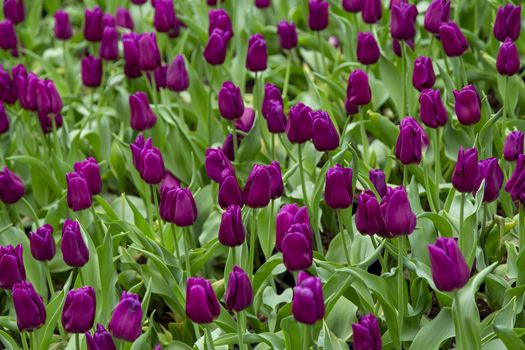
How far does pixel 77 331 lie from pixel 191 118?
1.87 meters

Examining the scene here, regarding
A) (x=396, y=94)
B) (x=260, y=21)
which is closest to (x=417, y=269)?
(x=396, y=94)

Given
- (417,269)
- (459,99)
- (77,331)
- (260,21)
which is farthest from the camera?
(260,21)

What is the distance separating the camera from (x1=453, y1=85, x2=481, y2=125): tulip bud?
2717mm

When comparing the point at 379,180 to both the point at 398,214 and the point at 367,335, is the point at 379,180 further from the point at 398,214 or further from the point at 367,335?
the point at 367,335

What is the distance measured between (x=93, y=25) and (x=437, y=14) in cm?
149

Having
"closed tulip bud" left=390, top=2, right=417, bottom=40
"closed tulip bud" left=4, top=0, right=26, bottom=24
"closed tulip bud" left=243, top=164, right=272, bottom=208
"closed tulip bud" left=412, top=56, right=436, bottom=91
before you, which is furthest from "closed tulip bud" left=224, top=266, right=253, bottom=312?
"closed tulip bud" left=4, top=0, right=26, bottom=24

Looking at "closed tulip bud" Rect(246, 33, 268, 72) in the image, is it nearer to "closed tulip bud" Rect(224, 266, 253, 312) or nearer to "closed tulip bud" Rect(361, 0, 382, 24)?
"closed tulip bud" Rect(361, 0, 382, 24)

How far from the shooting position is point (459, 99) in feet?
8.96

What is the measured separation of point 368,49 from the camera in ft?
10.6

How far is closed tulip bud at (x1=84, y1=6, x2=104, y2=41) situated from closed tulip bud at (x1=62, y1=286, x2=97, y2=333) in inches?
77.5

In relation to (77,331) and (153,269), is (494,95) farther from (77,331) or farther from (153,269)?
(77,331)

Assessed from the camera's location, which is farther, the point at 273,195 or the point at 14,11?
the point at 14,11

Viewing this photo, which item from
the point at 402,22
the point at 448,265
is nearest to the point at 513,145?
the point at 402,22

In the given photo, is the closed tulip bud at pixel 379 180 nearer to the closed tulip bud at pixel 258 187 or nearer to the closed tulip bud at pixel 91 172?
the closed tulip bud at pixel 258 187
